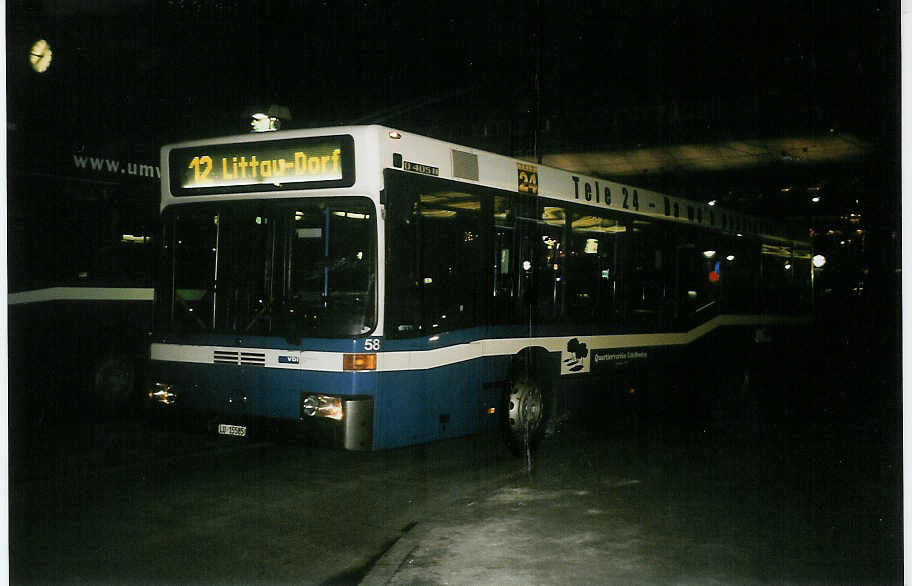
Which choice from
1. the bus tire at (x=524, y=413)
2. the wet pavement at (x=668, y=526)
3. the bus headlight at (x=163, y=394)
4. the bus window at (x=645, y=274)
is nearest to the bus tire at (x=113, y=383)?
the bus headlight at (x=163, y=394)

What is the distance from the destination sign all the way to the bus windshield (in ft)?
0.52

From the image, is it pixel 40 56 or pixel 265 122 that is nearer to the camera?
pixel 265 122

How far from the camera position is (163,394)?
27.3 feet

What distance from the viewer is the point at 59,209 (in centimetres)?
1140

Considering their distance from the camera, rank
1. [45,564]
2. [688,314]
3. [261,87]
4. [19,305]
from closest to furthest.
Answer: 1. [45,564]
2. [19,305]
3. [688,314]
4. [261,87]

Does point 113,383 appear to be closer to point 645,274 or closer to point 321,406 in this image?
point 321,406

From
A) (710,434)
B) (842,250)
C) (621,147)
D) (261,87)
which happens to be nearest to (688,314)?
(710,434)

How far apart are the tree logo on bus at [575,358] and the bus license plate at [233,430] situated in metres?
3.80

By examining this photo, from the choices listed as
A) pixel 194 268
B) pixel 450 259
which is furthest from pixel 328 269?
pixel 194 268

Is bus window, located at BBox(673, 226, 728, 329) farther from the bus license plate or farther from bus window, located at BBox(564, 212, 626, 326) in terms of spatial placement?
the bus license plate

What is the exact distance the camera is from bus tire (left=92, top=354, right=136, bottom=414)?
38.9ft

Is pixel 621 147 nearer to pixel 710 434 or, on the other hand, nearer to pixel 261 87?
pixel 261 87

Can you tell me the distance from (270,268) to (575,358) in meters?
4.03

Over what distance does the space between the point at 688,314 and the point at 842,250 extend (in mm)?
40760
